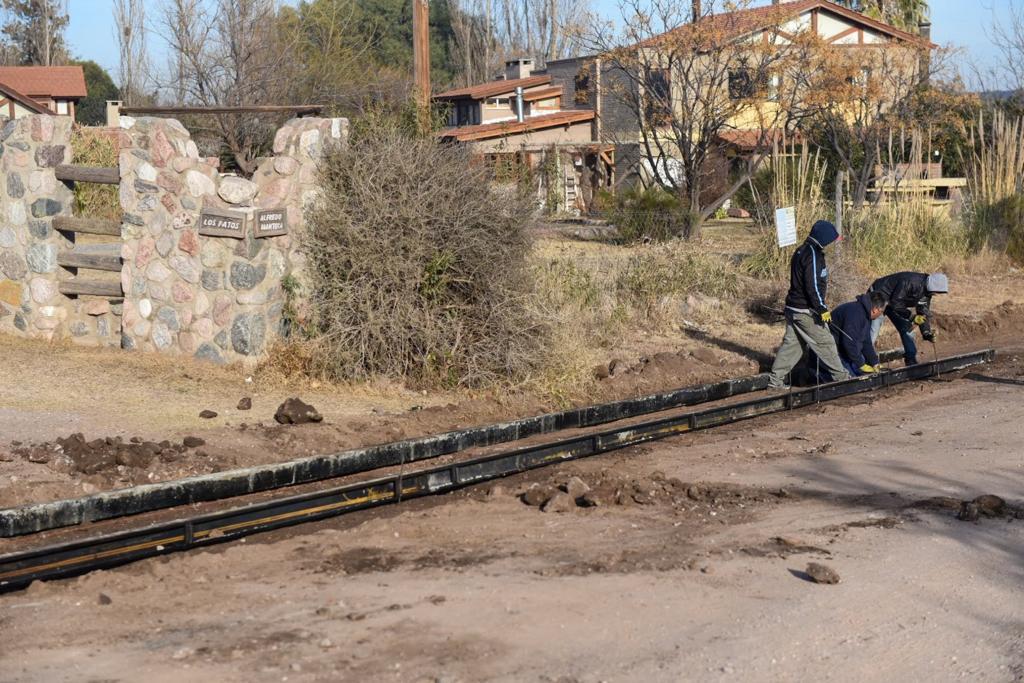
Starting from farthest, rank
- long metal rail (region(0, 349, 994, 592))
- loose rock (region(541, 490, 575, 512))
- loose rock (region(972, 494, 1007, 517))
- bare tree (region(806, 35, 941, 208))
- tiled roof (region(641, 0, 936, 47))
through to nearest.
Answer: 1. bare tree (region(806, 35, 941, 208))
2. tiled roof (region(641, 0, 936, 47))
3. loose rock (region(541, 490, 575, 512))
4. loose rock (region(972, 494, 1007, 517))
5. long metal rail (region(0, 349, 994, 592))

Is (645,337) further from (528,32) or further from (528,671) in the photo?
(528,32)

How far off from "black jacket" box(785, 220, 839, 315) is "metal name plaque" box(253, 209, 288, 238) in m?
5.29

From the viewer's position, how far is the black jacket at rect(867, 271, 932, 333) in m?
14.1

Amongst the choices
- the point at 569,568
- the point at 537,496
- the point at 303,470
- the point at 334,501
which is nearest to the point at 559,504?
the point at 537,496

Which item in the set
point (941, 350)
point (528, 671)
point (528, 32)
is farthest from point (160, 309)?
point (528, 32)

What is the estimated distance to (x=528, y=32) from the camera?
75.6 metres

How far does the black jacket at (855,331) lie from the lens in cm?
1386

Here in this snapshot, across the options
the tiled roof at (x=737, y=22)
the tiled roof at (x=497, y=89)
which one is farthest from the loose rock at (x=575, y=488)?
the tiled roof at (x=497, y=89)

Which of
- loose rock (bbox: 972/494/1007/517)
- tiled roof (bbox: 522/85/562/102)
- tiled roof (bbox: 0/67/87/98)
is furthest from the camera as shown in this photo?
tiled roof (bbox: 0/67/87/98)

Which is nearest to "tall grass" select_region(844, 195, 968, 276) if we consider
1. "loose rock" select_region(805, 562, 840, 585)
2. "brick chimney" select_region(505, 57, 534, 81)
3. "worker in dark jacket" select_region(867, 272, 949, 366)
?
"worker in dark jacket" select_region(867, 272, 949, 366)

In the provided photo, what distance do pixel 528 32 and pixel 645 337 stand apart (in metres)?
62.1

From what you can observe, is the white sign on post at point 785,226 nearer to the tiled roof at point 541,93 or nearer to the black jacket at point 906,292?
the black jacket at point 906,292

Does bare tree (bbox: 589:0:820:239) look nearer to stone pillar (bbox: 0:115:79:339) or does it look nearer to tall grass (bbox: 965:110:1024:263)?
tall grass (bbox: 965:110:1024:263)

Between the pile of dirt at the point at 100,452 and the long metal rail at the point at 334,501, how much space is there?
1818 millimetres
